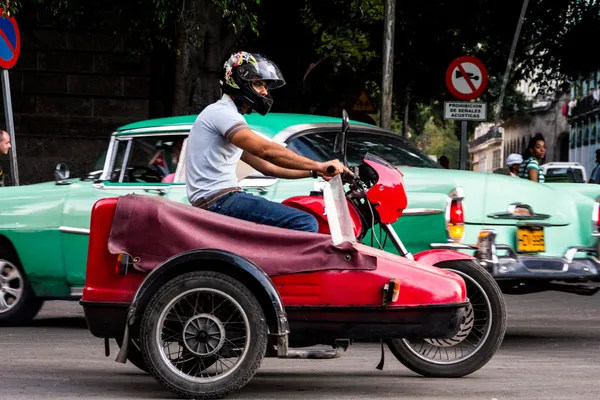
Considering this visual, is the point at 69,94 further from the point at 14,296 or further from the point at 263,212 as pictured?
the point at 263,212

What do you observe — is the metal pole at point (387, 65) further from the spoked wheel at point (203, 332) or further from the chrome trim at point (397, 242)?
the spoked wheel at point (203, 332)

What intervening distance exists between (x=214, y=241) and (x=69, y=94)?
1769 cm

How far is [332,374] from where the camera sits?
8039 millimetres

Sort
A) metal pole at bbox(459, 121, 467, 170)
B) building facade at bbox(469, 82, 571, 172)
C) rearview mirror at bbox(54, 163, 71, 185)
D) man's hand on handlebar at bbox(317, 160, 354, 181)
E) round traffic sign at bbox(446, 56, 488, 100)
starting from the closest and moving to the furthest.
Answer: man's hand on handlebar at bbox(317, 160, 354, 181) → rearview mirror at bbox(54, 163, 71, 185) → metal pole at bbox(459, 121, 467, 170) → round traffic sign at bbox(446, 56, 488, 100) → building facade at bbox(469, 82, 571, 172)

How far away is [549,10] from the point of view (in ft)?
98.1

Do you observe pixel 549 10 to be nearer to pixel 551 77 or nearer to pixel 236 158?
pixel 551 77

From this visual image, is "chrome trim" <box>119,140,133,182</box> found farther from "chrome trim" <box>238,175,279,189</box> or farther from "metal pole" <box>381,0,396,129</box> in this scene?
"metal pole" <box>381,0,396,129</box>

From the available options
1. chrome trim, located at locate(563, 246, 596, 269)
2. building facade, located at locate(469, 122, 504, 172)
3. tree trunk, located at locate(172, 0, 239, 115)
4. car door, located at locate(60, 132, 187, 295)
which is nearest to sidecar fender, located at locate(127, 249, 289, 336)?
car door, located at locate(60, 132, 187, 295)

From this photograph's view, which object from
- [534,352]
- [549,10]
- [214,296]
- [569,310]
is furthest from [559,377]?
[549,10]

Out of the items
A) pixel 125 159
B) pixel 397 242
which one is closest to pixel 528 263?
pixel 397 242

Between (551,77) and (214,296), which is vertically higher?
(551,77)

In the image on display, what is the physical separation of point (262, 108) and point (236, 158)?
0.98 ft

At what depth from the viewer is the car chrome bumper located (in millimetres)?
9648

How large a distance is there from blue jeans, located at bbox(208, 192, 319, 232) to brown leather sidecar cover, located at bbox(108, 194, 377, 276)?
154 millimetres
